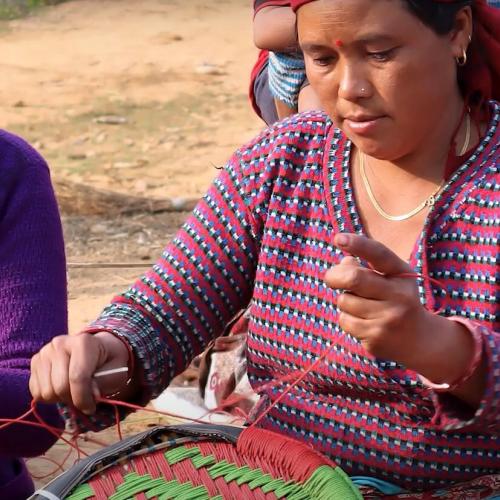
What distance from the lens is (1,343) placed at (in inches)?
93.5

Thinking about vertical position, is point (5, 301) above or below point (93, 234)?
above

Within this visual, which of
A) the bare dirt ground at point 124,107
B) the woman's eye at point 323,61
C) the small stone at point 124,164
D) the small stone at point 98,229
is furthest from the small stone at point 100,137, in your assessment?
the woman's eye at point 323,61

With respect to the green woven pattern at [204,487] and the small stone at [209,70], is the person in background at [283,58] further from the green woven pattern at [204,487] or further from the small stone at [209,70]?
the small stone at [209,70]

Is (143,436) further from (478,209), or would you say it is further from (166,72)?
(166,72)

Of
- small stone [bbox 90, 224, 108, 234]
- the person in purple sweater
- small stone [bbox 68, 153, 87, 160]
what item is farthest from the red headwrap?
small stone [bbox 68, 153, 87, 160]

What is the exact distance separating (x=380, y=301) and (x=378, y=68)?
50 centimetres

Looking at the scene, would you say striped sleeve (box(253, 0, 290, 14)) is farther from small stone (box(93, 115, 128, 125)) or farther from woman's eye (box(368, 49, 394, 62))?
small stone (box(93, 115, 128, 125))

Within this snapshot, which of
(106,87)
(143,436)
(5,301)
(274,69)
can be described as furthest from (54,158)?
(143,436)

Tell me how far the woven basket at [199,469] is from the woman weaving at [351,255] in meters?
0.11

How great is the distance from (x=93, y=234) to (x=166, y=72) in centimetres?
413

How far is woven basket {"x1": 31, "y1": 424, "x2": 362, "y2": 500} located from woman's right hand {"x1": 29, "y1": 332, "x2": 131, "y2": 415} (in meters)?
0.10

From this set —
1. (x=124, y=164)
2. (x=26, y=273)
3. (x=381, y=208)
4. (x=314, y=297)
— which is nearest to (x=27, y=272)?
(x=26, y=273)

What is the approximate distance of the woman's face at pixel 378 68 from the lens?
6.48ft

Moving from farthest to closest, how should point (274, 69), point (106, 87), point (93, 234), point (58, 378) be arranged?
point (106, 87), point (93, 234), point (274, 69), point (58, 378)
